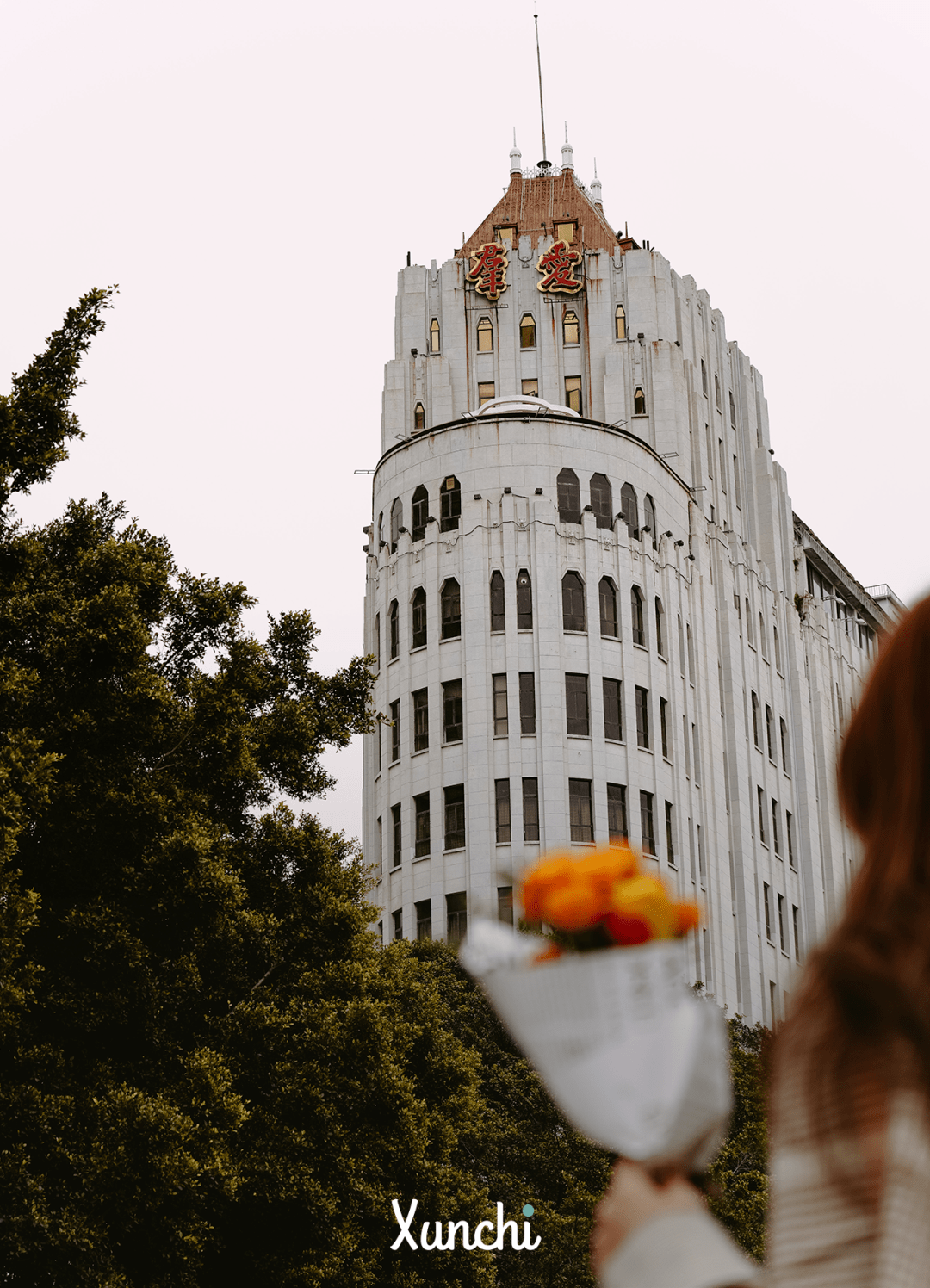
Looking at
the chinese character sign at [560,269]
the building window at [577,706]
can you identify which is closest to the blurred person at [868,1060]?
the building window at [577,706]

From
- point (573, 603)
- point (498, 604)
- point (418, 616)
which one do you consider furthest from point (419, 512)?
point (573, 603)

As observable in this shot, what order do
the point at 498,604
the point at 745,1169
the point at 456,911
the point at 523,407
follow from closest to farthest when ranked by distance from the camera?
the point at 745,1169, the point at 456,911, the point at 498,604, the point at 523,407

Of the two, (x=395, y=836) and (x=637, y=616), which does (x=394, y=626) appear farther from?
(x=637, y=616)

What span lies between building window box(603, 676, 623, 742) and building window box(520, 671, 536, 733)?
7.72ft

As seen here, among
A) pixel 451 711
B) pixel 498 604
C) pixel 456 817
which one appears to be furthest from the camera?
pixel 498 604

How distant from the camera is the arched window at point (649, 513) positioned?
2233 inches

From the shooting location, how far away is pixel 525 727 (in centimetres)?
5259

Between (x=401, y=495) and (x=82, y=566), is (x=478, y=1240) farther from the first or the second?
(x=401, y=495)

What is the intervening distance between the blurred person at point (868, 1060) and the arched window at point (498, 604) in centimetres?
5154

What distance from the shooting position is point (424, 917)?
5162 cm

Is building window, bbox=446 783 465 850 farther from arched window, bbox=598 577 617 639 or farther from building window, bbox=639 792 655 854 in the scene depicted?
arched window, bbox=598 577 617 639

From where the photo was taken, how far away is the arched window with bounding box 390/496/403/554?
57.0m

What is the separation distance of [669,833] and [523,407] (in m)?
15.6

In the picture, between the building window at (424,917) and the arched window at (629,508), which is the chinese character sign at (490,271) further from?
the building window at (424,917)
